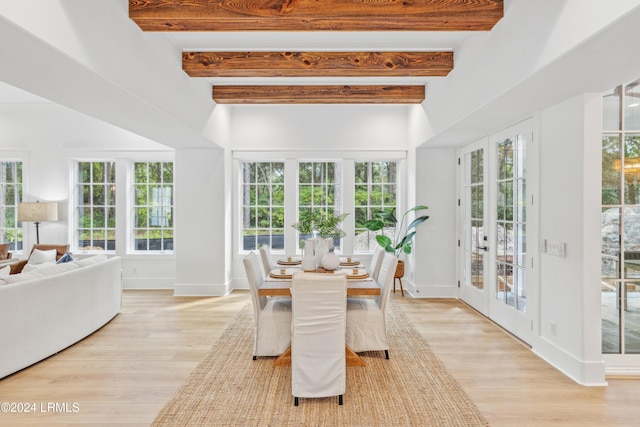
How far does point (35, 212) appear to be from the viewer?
5359mm

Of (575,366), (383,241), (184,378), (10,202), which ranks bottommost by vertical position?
(184,378)

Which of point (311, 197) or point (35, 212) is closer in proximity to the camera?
point (35, 212)

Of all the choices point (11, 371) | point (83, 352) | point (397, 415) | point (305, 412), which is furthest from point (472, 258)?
point (11, 371)

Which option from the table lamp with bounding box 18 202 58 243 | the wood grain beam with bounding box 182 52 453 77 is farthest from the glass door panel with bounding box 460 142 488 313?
the table lamp with bounding box 18 202 58 243

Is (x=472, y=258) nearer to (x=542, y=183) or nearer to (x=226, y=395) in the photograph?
(x=542, y=183)

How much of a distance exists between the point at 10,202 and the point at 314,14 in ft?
21.2

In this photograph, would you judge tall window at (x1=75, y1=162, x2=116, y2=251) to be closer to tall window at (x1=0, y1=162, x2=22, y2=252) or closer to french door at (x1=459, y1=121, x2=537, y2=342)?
tall window at (x1=0, y1=162, x2=22, y2=252)

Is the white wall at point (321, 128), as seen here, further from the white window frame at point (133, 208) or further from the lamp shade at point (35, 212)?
the lamp shade at point (35, 212)

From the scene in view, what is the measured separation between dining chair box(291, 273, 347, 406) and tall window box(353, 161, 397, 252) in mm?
3513

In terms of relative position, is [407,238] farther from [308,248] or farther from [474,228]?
[308,248]

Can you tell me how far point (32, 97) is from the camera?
543 centimetres

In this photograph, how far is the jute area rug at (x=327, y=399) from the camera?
2240 mm

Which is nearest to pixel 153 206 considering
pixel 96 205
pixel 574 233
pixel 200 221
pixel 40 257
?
pixel 96 205

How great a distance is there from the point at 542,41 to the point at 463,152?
285 centimetres
